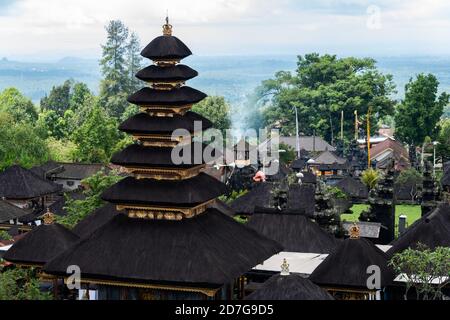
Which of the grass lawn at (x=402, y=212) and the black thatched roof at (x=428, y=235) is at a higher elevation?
the black thatched roof at (x=428, y=235)

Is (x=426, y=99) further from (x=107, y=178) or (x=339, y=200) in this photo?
(x=107, y=178)

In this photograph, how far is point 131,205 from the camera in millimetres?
30125

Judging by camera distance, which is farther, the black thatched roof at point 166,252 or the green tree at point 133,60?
the green tree at point 133,60

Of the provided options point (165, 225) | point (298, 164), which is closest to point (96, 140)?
point (298, 164)

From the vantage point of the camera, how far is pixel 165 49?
102 ft

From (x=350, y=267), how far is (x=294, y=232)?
29.5 ft

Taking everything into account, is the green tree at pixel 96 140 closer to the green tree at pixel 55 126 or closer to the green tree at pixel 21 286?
the green tree at pixel 55 126

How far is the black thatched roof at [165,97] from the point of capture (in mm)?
30578

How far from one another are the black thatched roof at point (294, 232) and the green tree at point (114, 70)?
83264 mm

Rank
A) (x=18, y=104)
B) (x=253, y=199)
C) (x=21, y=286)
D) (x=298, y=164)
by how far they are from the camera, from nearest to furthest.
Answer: (x=21, y=286)
(x=253, y=199)
(x=298, y=164)
(x=18, y=104)

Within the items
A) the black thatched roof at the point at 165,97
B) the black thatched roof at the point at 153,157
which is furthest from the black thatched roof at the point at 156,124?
the black thatched roof at the point at 153,157

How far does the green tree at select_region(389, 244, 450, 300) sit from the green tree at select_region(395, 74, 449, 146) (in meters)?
61.0

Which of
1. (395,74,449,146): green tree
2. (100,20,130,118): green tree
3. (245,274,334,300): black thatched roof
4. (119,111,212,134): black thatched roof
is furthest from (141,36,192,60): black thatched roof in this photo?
(100,20,130,118): green tree

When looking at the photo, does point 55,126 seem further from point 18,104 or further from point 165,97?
point 165,97
